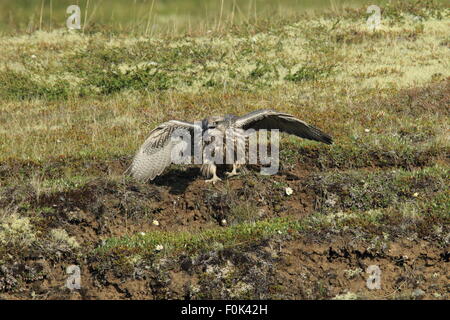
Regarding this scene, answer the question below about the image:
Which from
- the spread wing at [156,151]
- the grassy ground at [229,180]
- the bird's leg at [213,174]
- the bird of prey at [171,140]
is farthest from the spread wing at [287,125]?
the spread wing at [156,151]

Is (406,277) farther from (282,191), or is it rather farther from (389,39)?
(389,39)

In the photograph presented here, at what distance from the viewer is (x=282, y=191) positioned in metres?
10.4

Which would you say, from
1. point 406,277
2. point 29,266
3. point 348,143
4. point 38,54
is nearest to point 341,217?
point 406,277

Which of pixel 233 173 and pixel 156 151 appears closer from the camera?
pixel 156 151

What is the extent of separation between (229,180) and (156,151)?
109 centimetres

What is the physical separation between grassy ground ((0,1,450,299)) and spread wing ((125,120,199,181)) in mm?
271

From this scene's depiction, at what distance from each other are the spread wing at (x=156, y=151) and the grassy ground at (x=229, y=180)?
10.7 inches

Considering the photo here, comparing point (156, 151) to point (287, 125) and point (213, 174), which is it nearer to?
point (213, 174)

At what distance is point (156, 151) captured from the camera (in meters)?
10.6

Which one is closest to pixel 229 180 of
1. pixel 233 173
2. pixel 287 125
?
pixel 233 173

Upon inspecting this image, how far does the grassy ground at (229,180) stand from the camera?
28.1 feet

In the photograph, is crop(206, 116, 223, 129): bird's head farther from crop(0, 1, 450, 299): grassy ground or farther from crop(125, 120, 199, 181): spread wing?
crop(0, 1, 450, 299): grassy ground

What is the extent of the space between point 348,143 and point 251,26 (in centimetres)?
877

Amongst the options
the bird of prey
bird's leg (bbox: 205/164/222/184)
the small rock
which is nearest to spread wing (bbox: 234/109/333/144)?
the bird of prey
